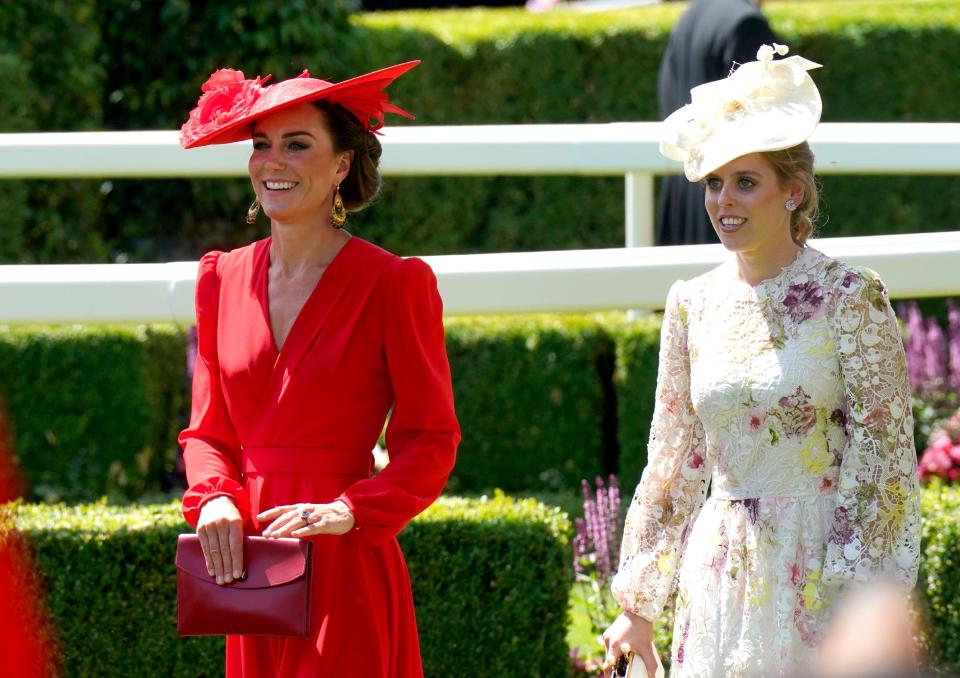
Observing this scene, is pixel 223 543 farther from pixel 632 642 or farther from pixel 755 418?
pixel 755 418

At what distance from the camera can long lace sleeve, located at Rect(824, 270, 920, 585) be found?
2684 millimetres

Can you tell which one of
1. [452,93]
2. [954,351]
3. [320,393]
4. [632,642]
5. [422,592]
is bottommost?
[422,592]

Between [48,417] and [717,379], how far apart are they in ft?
12.1

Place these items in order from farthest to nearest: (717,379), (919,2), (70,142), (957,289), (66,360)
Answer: (919,2)
(66,360)
(70,142)
(957,289)
(717,379)

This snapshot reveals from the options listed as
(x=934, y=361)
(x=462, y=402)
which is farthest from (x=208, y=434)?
(x=934, y=361)

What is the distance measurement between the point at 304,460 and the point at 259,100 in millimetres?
675

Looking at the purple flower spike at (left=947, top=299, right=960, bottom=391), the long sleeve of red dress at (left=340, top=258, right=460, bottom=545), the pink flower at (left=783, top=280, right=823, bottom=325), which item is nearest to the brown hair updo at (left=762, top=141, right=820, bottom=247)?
the pink flower at (left=783, top=280, right=823, bottom=325)

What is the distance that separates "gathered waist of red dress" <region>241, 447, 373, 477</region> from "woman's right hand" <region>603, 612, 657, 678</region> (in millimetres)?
570

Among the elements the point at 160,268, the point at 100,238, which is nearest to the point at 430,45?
the point at 100,238

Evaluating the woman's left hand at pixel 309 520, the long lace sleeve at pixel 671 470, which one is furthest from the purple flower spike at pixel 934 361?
the woman's left hand at pixel 309 520

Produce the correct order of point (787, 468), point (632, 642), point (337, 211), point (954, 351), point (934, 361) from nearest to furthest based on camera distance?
point (787, 468), point (632, 642), point (337, 211), point (934, 361), point (954, 351)

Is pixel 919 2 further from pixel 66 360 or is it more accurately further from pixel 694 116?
pixel 694 116

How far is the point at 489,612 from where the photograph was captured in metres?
3.97

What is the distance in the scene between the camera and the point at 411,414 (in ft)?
9.40
